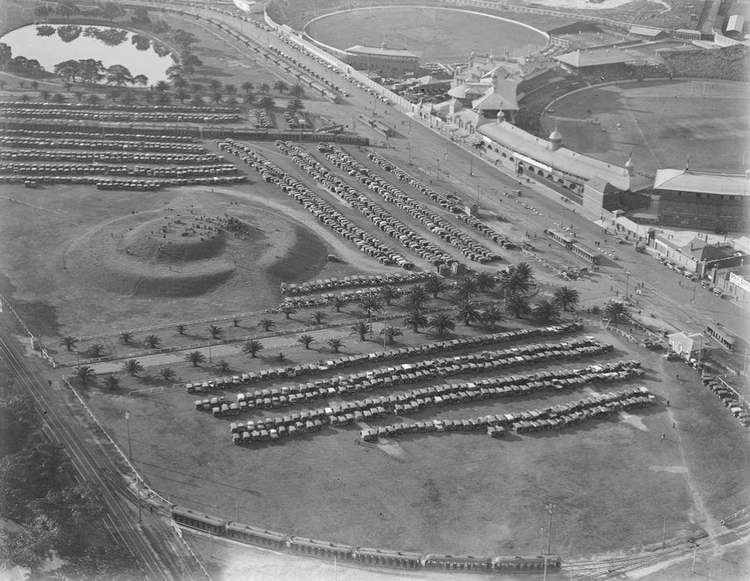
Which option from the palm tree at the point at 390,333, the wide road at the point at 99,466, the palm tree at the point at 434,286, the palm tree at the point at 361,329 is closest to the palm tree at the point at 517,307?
the palm tree at the point at 434,286

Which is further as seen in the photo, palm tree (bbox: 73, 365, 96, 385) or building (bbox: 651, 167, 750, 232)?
building (bbox: 651, 167, 750, 232)

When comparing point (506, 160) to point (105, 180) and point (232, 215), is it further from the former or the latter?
point (105, 180)

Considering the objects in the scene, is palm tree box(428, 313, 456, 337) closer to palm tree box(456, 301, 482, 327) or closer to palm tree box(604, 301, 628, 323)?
palm tree box(456, 301, 482, 327)

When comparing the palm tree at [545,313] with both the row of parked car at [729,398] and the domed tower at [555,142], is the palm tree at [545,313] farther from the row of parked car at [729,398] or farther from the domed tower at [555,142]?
the domed tower at [555,142]

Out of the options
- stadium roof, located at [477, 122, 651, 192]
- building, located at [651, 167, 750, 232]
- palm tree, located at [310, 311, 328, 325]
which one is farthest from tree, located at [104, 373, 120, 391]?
building, located at [651, 167, 750, 232]

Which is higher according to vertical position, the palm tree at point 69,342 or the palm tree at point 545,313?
the palm tree at point 545,313

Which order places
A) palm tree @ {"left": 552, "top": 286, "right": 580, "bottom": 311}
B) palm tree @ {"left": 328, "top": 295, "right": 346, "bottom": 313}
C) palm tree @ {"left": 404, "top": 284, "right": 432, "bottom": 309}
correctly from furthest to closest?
palm tree @ {"left": 552, "top": 286, "right": 580, "bottom": 311}
palm tree @ {"left": 328, "top": 295, "right": 346, "bottom": 313}
palm tree @ {"left": 404, "top": 284, "right": 432, "bottom": 309}

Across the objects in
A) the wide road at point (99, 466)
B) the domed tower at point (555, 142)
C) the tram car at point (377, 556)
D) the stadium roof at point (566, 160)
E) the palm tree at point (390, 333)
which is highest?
the domed tower at point (555, 142)

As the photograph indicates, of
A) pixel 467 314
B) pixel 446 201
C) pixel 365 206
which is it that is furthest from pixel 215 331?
pixel 446 201
